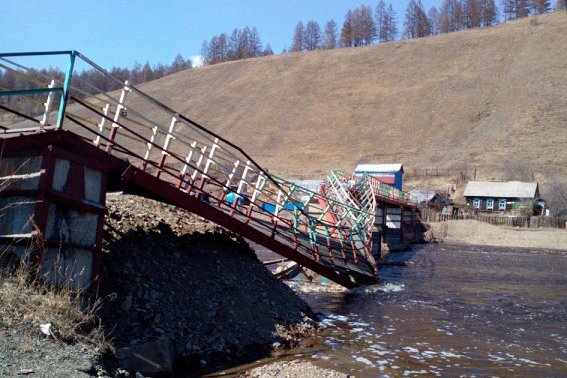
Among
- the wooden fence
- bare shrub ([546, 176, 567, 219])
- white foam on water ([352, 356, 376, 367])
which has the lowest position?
white foam on water ([352, 356, 376, 367])

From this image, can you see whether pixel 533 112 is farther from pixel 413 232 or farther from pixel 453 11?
pixel 453 11

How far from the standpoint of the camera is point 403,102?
9494 centimetres

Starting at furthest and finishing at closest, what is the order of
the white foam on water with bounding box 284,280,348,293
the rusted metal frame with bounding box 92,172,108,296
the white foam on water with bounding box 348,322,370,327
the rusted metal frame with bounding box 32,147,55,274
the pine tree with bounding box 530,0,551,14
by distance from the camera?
the pine tree with bounding box 530,0,551,14 → the white foam on water with bounding box 284,280,348,293 → the white foam on water with bounding box 348,322,370,327 → the rusted metal frame with bounding box 92,172,108,296 → the rusted metal frame with bounding box 32,147,55,274

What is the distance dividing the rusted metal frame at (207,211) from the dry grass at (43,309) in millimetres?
2674

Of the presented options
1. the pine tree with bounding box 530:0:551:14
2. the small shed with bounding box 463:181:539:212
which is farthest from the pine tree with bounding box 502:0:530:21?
the small shed with bounding box 463:181:539:212

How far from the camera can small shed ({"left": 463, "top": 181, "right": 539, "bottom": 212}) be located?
58.6m

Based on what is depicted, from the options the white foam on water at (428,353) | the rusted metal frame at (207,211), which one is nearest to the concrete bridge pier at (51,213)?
the rusted metal frame at (207,211)

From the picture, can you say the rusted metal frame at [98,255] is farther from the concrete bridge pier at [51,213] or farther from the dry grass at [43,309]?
the dry grass at [43,309]

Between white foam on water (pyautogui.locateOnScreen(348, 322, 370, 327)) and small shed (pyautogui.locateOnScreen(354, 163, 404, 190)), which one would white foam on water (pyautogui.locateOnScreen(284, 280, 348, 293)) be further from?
small shed (pyautogui.locateOnScreen(354, 163, 404, 190))

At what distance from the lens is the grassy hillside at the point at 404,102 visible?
75250mm

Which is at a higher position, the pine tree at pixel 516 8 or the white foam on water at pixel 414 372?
the pine tree at pixel 516 8

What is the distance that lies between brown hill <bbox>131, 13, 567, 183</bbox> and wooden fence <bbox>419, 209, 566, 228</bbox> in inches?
584

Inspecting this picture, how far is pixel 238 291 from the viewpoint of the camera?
34.2 ft

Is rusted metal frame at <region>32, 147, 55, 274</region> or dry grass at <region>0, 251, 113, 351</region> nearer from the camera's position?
dry grass at <region>0, 251, 113, 351</region>
